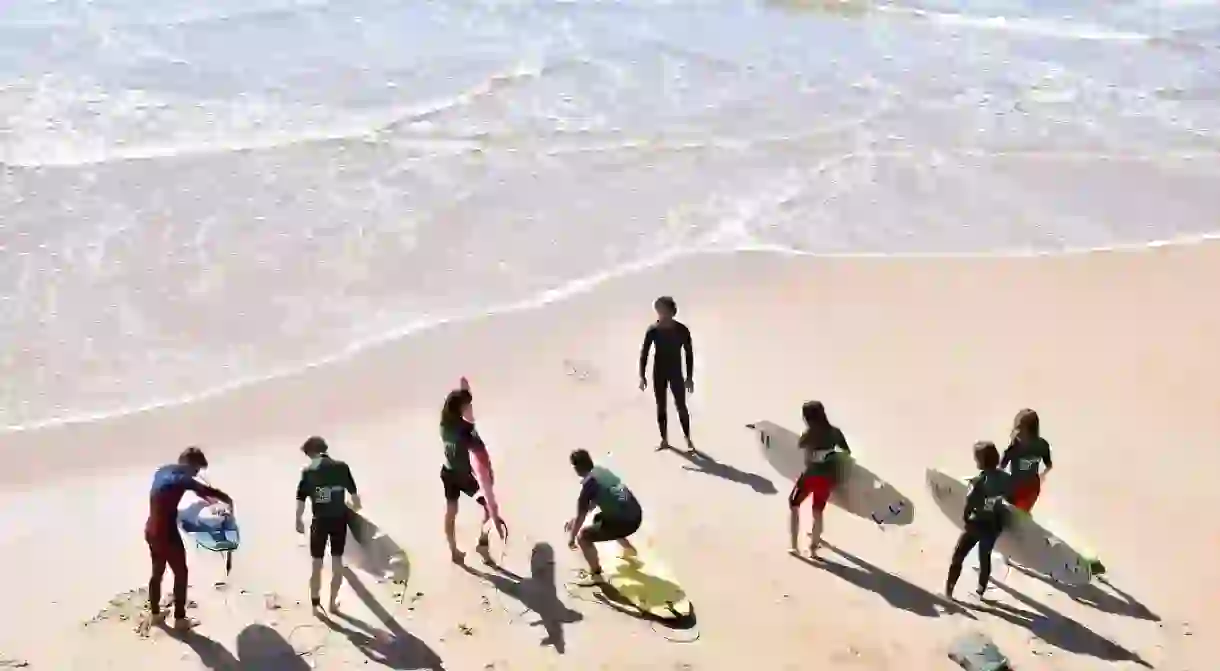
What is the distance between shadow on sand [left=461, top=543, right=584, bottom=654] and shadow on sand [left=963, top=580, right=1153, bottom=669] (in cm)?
268

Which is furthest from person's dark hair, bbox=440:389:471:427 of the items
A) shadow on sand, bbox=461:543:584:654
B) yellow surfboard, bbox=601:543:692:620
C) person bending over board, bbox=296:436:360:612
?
yellow surfboard, bbox=601:543:692:620

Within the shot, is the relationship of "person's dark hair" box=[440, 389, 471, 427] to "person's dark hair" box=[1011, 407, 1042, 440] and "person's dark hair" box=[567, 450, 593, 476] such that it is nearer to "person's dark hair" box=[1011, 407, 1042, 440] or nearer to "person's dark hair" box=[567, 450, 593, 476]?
"person's dark hair" box=[567, 450, 593, 476]

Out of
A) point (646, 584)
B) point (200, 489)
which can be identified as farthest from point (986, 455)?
point (200, 489)

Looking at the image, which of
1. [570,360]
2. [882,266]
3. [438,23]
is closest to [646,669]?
[570,360]

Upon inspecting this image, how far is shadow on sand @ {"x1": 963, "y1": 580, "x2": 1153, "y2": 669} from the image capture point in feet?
27.0

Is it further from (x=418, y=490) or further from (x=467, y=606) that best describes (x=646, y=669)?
(x=418, y=490)

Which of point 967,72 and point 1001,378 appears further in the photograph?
point 967,72

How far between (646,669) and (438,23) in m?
17.8

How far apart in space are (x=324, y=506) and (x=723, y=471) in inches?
133

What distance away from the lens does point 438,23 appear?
938 inches

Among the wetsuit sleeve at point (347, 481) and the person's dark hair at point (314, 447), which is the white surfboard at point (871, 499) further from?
the person's dark hair at point (314, 447)

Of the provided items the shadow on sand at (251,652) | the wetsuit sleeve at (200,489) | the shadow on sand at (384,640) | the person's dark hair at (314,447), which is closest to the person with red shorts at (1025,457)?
the shadow on sand at (384,640)

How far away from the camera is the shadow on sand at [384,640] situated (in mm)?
8219

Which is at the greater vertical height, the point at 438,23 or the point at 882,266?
the point at 438,23
